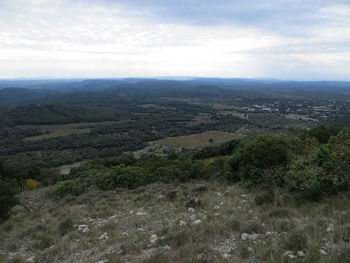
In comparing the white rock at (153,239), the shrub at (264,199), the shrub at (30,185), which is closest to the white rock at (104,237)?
the white rock at (153,239)

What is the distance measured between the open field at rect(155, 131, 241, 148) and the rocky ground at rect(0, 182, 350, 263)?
2263 inches

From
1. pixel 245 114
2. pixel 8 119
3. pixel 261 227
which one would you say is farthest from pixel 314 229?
pixel 245 114

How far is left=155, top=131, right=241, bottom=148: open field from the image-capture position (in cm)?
6894

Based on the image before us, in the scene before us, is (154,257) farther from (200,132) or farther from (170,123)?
(170,123)

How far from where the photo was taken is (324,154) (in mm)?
10125

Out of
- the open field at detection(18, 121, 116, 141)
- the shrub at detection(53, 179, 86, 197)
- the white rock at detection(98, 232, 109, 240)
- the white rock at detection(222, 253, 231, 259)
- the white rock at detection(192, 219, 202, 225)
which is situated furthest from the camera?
the open field at detection(18, 121, 116, 141)

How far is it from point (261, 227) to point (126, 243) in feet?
9.92

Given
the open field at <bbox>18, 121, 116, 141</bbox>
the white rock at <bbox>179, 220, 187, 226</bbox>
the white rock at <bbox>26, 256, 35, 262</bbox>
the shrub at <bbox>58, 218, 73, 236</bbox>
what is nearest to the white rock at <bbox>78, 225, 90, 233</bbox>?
the shrub at <bbox>58, 218, 73, 236</bbox>

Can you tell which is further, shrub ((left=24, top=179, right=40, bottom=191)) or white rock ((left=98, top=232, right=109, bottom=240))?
shrub ((left=24, top=179, right=40, bottom=191))

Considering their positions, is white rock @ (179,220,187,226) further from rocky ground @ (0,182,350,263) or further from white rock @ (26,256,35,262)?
white rock @ (26,256,35,262)

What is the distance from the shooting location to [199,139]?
7488cm

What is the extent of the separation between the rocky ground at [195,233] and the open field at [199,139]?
2263 inches

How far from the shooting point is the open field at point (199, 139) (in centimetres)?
6894

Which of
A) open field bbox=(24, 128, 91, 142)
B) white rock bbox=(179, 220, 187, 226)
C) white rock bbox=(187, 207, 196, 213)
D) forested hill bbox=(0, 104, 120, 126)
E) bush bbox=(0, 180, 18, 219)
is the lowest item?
open field bbox=(24, 128, 91, 142)
